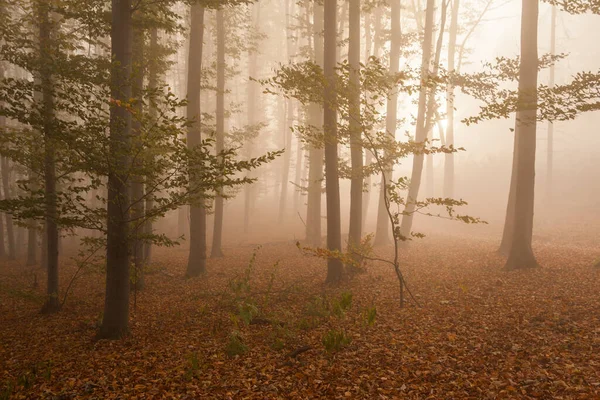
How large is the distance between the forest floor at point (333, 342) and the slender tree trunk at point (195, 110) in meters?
1.81

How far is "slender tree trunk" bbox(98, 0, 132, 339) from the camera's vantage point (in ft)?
21.9

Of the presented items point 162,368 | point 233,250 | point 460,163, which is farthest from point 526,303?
point 460,163

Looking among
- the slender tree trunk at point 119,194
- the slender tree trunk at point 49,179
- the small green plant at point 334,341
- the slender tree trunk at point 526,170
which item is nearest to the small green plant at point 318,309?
the small green plant at point 334,341

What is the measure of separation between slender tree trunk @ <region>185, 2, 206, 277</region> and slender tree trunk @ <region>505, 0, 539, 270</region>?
30.9ft

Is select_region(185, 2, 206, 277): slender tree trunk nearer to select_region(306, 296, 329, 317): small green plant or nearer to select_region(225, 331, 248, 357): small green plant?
select_region(306, 296, 329, 317): small green plant

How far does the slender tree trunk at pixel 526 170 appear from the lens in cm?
1109

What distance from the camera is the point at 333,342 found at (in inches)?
256

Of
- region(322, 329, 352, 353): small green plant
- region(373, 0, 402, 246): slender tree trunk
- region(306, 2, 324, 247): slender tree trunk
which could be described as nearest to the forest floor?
region(322, 329, 352, 353): small green plant

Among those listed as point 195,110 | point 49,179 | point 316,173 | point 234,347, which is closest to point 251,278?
point 195,110

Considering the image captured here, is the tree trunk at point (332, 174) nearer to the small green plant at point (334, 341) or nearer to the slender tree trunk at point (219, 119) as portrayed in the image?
the small green plant at point (334, 341)

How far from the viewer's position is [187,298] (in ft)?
35.1

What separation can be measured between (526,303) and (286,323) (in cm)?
511

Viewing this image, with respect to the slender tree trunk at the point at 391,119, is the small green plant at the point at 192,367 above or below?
below

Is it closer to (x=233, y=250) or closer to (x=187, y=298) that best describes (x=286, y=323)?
(x=187, y=298)
